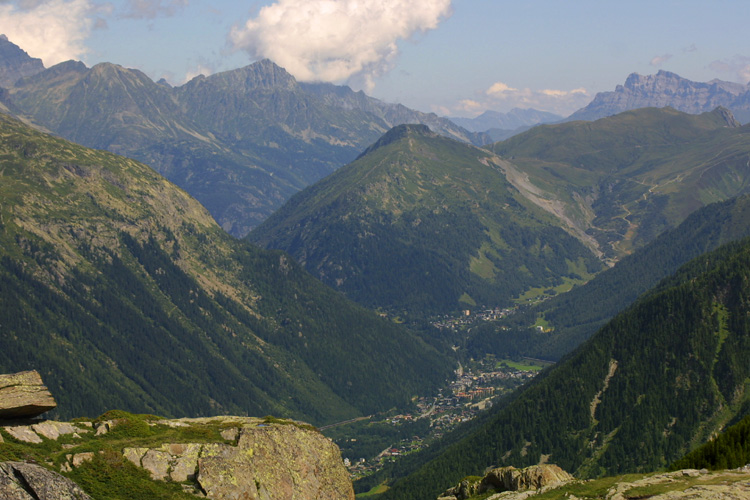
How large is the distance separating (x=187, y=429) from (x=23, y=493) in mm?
33604

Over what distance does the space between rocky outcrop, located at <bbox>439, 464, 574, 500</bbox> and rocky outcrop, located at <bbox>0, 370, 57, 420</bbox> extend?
56.9m

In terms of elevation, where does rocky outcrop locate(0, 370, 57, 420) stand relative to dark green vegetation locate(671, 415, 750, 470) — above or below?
above

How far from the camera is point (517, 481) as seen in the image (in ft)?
328

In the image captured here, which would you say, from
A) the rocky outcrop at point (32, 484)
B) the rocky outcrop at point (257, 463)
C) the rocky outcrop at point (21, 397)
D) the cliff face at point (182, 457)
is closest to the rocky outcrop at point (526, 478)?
the rocky outcrop at point (257, 463)

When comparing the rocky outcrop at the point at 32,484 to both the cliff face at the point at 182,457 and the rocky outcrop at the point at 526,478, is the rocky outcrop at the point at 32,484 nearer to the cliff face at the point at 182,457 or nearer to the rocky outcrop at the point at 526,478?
the cliff face at the point at 182,457

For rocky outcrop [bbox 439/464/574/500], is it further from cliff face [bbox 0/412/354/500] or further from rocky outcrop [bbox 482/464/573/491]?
cliff face [bbox 0/412/354/500]

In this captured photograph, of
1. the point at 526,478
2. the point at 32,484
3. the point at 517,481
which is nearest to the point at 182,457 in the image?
the point at 32,484

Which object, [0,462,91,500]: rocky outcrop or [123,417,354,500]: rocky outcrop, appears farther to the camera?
[123,417,354,500]: rocky outcrop

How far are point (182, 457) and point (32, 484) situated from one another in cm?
2420

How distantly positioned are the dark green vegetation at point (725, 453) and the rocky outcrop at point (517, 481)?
1665cm

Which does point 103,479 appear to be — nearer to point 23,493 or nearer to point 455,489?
point 23,493

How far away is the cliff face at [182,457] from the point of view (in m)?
79.2

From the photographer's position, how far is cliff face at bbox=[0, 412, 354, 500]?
79.2m

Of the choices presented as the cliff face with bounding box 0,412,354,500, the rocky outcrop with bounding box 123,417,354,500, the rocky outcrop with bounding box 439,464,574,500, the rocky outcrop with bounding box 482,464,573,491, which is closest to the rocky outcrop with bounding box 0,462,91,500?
the cliff face with bounding box 0,412,354,500
